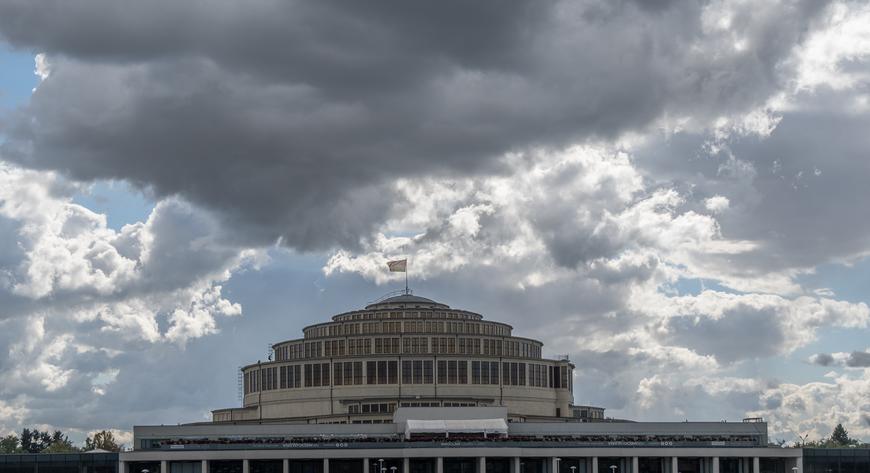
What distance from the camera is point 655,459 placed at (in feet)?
558

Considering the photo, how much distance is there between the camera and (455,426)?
174m

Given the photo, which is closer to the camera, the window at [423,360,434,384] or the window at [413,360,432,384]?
the window at [413,360,432,384]

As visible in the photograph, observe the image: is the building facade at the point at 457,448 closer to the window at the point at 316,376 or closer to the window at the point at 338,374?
the window at the point at 338,374

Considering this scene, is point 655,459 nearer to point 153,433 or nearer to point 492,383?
point 492,383

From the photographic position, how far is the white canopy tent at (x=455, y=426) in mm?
172000

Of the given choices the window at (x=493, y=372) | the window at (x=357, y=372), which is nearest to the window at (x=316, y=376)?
the window at (x=357, y=372)

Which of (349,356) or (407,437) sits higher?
(349,356)

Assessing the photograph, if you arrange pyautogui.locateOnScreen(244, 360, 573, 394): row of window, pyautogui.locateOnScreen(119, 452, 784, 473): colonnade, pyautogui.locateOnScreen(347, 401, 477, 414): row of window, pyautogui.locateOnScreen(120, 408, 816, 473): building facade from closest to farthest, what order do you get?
1. pyautogui.locateOnScreen(120, 408, 816, 473): building facade
2. pyautogui.locateOnScreen(119, 452, 784, 473): colonnade
3. pyautogui.locateOnScreen(347, 401, 477, 414): row of window
4. pyautogui.locateOnScreen(244, 360, 573, 394): row of window

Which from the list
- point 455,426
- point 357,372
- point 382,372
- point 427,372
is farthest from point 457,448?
point 357,372

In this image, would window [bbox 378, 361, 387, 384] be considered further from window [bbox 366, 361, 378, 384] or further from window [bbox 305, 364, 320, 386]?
window [bbox 305, 364, 320, 386]

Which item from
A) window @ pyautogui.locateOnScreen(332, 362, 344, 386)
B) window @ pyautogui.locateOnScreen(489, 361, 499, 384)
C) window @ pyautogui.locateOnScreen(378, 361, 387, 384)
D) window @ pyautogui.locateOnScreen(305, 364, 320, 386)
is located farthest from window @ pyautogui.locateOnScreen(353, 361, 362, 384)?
window @ pyautogui.locateOnScreen(489, 361, 499, 384)

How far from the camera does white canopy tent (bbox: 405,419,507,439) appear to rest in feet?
564

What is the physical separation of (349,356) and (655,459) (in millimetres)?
53771

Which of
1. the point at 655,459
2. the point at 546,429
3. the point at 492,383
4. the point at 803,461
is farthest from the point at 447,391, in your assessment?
the point at 803,461
